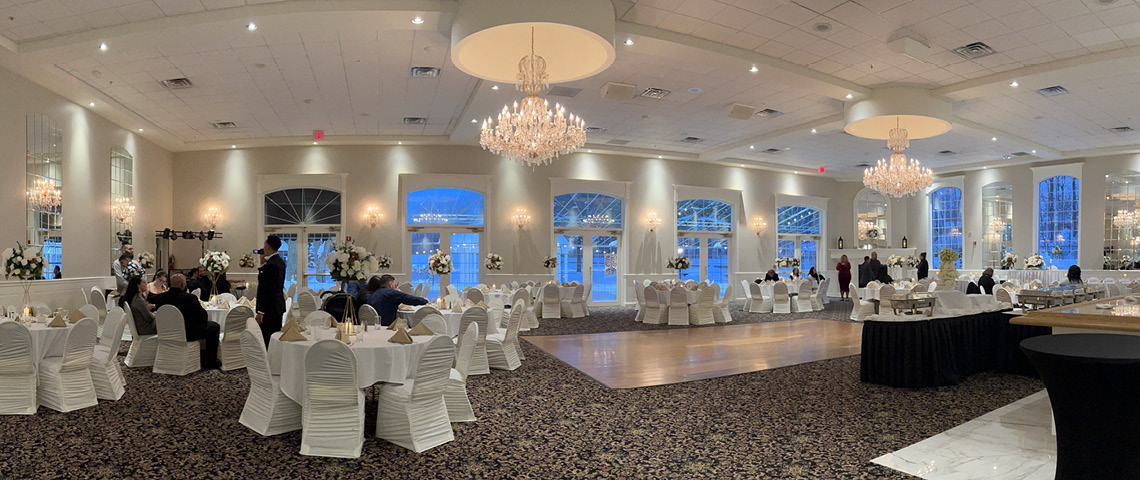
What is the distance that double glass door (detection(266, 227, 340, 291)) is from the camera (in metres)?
14.6

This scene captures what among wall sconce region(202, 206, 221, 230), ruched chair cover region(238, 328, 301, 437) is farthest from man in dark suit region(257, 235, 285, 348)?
wall sconce region(202, 206, 221, 230)

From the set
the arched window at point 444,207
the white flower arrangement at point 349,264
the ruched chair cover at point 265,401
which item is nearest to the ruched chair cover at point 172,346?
the white flower arrangement at point 349,264

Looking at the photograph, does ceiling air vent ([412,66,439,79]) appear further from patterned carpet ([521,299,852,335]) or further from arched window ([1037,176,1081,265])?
arched window ([1037,176,1081,265])

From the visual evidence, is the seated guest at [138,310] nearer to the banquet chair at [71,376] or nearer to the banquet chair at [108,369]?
the banquet chair at [108,369]

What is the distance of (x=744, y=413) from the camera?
203 inches

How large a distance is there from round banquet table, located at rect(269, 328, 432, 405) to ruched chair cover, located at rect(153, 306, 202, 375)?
2.77 m

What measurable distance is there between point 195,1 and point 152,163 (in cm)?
860

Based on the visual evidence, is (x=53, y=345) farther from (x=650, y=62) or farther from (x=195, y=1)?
(x=650, y=62)

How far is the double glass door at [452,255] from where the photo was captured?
14945 millimetres

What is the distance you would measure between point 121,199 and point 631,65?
10.5 m

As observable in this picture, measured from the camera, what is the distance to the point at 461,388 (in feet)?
15.9

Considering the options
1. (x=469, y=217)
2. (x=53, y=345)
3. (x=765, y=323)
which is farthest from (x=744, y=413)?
(x=469, y=217)

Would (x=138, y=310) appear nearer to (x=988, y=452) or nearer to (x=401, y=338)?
(x=401, y=338)

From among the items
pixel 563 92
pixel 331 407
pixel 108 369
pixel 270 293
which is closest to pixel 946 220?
pixel 563 92
